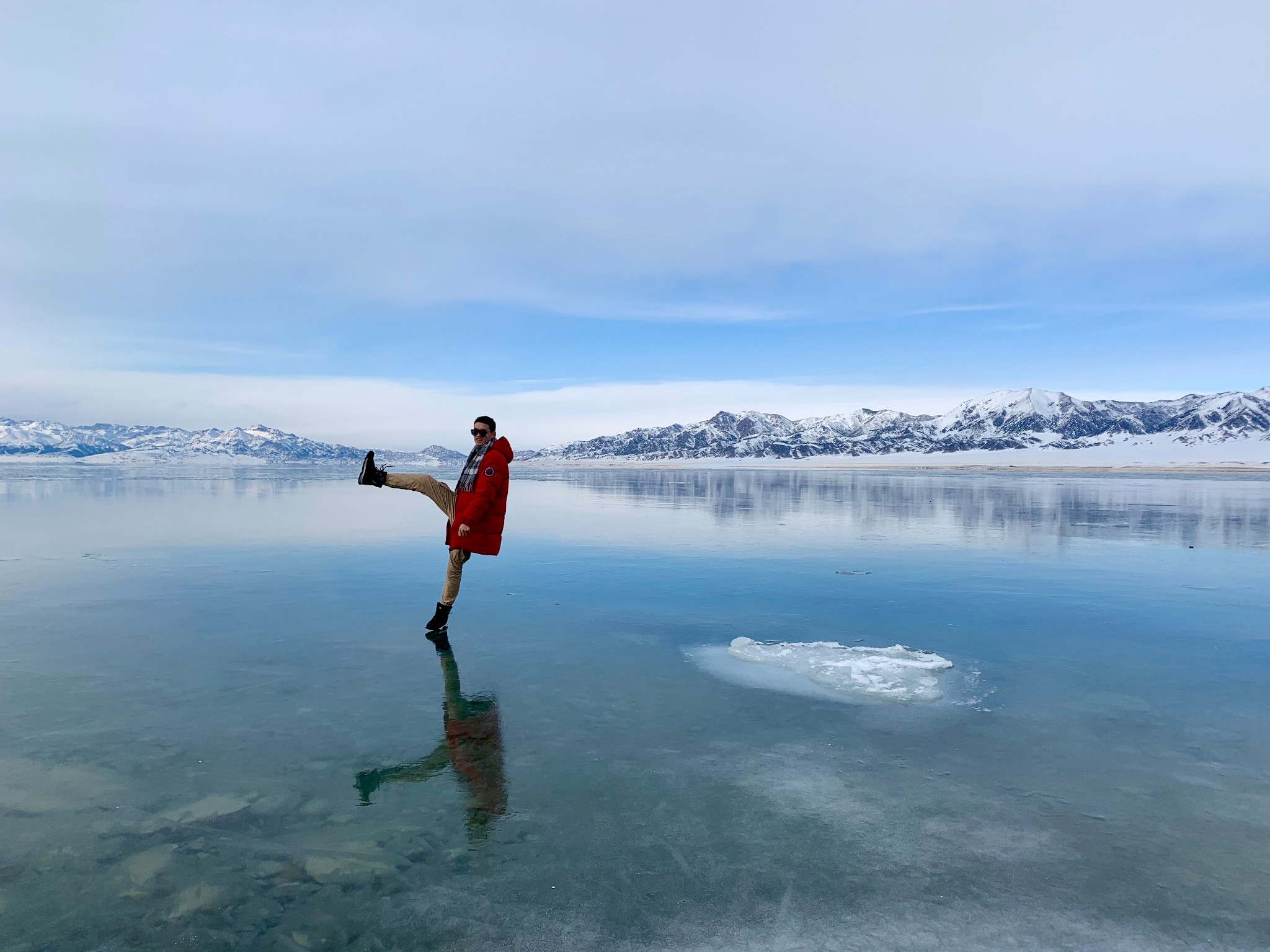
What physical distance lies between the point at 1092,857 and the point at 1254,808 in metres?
1.46

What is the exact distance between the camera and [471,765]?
506 cm

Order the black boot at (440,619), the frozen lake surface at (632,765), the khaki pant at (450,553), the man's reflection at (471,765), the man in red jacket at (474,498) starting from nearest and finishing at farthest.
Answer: the frozen lake surface at (632,765), the man's reflection at (471,765), the man in red jacket at (474,498), the khaki pant at (450,553), the black boot at (440,619)

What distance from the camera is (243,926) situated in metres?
3.39

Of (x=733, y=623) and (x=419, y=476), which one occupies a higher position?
(x=419, y=476)

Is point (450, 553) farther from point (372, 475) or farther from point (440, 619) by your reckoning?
point (372, 475)

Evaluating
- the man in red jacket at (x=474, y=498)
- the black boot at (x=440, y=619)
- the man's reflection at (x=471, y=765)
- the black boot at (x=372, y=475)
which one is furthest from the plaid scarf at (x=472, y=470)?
the man's reflection at (x=471, y=765)

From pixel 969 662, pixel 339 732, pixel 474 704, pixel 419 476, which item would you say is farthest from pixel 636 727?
pixel 419 476

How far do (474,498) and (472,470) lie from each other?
41 cm

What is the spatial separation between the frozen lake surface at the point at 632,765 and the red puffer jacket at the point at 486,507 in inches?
45.7

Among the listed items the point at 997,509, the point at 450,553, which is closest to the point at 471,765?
the point at 450,553

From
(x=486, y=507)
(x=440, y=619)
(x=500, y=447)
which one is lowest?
(x=440, y=619)

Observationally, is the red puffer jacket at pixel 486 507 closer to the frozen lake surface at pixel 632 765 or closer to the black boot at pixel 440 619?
the black boot at pixel 440 619

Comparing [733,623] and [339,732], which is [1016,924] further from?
[733,623]

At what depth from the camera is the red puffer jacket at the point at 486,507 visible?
8.43 meters
